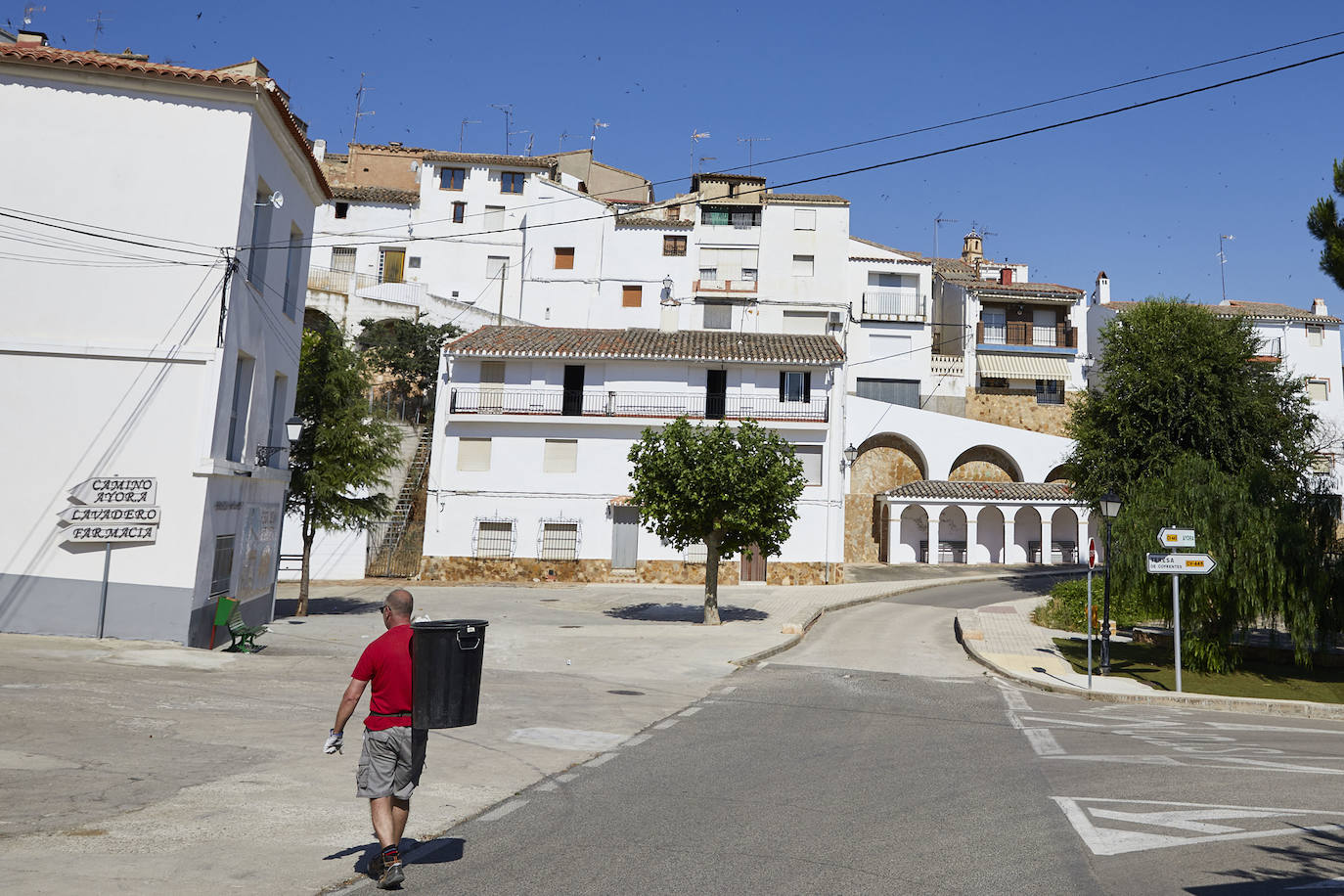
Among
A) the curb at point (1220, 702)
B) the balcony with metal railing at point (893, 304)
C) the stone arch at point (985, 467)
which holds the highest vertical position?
the balcony with metal railing at point (893, 304)

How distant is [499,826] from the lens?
729 cm

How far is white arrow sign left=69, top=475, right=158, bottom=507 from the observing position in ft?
52.3

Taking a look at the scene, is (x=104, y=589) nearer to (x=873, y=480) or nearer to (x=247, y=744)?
(x=247, y=744)

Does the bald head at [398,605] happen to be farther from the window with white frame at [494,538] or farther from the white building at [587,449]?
the window with white frame at [494,538]

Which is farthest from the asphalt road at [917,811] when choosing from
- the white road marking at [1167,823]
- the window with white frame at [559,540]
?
the window with white frame at [559,540]

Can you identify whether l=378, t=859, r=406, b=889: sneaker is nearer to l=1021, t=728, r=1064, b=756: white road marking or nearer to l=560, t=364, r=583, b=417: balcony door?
l=1021, t=728, r=1064, b=756: white road marking

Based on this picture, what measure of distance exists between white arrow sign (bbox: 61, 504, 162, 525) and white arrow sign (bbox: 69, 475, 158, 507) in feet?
0.33

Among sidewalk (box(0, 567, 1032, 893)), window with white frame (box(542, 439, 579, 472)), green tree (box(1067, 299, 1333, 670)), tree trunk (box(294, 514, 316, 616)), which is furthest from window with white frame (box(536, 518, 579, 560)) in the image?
green tree (box(1067, 299, 1333, 670))

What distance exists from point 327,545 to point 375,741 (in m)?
30.0

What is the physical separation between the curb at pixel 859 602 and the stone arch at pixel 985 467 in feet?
20.9

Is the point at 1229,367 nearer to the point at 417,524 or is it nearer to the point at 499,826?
the point at 417,524

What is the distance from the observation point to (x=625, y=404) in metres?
36.7

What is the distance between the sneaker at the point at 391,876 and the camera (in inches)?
222

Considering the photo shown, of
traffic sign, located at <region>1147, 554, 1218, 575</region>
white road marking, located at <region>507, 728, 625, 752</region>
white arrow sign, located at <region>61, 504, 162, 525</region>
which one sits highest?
traffic sign, located at <region>1147, 554, 1218, 575</region>
